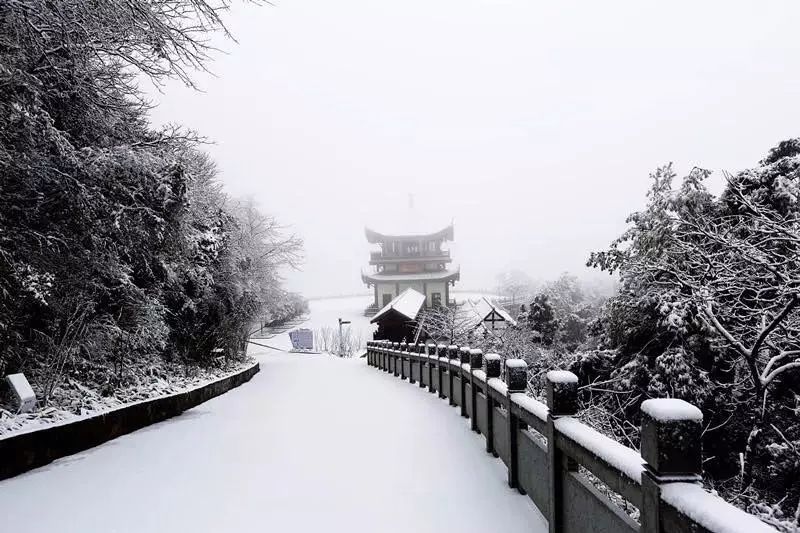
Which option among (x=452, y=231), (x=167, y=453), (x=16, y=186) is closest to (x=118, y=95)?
(x=16, y=186)

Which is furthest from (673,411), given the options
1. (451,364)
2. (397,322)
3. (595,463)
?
(397,322)

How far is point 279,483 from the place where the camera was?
506 cm

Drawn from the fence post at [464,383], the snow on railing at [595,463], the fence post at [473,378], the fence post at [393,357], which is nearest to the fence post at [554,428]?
the snow on railing at [595,463]

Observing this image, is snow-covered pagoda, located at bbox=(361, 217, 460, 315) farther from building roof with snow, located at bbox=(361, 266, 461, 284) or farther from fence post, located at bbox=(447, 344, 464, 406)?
fence post, located at bbox=(447, 344, 464, 406)

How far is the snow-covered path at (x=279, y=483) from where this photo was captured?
4.09 meters

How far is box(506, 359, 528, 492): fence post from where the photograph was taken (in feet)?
15.1

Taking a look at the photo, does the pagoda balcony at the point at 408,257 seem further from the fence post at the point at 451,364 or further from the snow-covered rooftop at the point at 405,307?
the fence post at the point at 451,364

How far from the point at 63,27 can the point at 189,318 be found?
10220 mm

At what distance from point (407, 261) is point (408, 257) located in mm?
565

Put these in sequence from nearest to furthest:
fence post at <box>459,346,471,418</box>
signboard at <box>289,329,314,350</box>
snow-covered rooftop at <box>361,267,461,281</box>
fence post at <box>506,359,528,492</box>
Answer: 1. fence post at <box>506,359,528,492</box>
2. fence post at <box>459,346,471,418</box>
3. signboard at <box>289,329,314,350</box>
4. snow-covered rooftop at <box>361,267,461,281</box>

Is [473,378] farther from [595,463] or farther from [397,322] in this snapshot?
[397,322]

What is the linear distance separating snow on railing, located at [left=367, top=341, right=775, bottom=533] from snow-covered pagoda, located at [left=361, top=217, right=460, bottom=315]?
50.5 metres

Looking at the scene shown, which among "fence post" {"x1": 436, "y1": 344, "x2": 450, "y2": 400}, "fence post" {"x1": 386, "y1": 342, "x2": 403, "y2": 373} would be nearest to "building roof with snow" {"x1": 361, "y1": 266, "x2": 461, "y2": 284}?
"fence post" {"x1": 386, "y1": 342, "x2": 403, "y2": 373}

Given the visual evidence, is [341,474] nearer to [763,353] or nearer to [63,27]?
[63,27]
